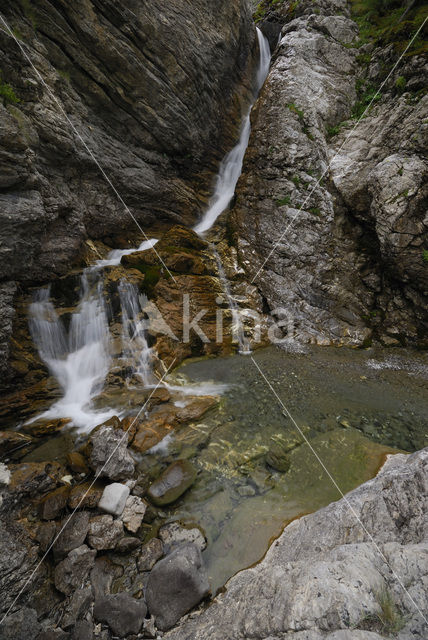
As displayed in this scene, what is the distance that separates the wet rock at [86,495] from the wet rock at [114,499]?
0.35 ft

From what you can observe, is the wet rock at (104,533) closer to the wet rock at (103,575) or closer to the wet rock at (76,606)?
the wet rock at (103,575)

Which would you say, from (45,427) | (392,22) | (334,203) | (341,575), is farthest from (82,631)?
(392,22)

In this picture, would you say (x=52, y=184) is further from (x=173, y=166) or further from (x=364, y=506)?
(x=364, y=506)

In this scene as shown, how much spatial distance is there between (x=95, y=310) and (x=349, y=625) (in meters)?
7.83

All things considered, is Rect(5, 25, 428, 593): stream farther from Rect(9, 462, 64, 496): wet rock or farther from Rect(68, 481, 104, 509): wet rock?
Rect(68, 481, 104, 509): wet rock

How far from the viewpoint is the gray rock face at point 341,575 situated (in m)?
1.77

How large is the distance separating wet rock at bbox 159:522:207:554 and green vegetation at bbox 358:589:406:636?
228cm

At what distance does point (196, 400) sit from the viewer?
21.1 ft

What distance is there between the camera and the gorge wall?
256 inches

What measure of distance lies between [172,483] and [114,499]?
2.87 ft

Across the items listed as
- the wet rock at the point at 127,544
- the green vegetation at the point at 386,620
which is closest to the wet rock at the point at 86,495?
the wet rock at the point at 127,544

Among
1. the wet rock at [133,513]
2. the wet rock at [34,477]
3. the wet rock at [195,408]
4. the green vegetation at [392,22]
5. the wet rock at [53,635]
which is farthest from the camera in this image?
the green vegetation at [392,22]

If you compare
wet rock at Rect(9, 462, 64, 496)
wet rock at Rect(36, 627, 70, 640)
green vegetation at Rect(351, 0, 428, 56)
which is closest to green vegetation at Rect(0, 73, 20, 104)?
wet rock at Rect(9, 462, 64, 496)

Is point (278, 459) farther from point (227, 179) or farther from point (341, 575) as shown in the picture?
point (227, 179)
